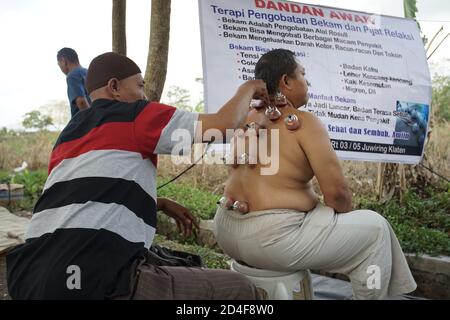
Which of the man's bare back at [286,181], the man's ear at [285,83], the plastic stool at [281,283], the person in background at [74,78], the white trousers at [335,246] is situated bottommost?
the plastic stool at [281,283]

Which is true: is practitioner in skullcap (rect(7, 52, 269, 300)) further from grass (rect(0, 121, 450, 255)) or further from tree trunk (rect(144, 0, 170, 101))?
grass (rect(0, 121, 450, 255))

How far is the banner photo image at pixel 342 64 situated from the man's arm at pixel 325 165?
1269 mm

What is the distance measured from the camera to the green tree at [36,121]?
1126cm

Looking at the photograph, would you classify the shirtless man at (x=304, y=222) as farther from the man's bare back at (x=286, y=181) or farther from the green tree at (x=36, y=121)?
the green tree at (x=36, y=121)

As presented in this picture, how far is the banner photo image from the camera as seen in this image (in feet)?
11.4

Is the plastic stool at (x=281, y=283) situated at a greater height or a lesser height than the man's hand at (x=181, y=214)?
lesser

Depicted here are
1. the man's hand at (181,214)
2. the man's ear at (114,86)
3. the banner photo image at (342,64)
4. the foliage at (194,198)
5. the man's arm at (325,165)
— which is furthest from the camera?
the foliage at (194,198)

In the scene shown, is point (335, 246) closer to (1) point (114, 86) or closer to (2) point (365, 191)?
(1) point (114, 86)

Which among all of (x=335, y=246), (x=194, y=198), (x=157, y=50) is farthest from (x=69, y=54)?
(x=335, y=246)

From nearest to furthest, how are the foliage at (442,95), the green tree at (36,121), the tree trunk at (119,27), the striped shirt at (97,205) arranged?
the striped shirt at (97,205), the tree trunk at (119,27), the foliage at (442,95), the green tree at (36,121)

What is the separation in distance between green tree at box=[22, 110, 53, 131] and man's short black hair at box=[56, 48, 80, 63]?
6276mm

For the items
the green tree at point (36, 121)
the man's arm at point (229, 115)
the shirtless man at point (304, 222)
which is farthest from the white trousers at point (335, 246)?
the green tree at point (36, 121)
